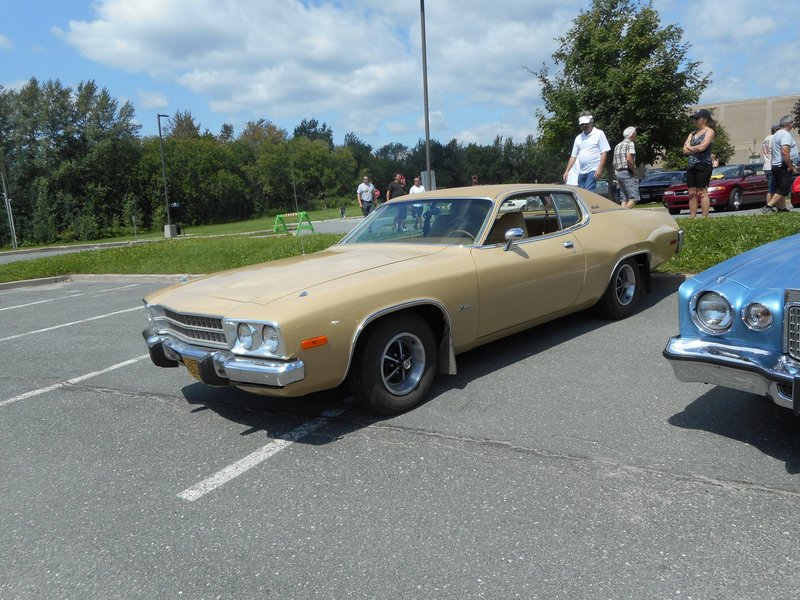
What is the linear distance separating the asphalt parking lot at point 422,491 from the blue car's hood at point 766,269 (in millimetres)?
838

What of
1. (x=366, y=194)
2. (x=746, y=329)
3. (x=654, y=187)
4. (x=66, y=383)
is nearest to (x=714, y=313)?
(x=746, y=329)

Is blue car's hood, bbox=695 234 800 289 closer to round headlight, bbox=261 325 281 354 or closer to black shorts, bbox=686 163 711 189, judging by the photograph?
round headlight, bbox=261 325 281 354

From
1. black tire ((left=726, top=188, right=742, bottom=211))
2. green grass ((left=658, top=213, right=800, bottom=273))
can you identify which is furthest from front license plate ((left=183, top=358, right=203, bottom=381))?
black tire ((left=726, top=188, right=742, bottom=211))

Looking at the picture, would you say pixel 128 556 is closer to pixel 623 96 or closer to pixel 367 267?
pixel 367 267

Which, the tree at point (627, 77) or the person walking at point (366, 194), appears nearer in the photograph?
the person walking at point (366, 194)

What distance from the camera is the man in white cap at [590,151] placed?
29.5ft

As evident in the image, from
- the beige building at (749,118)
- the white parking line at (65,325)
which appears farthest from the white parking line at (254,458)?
the beige building at (749,118)

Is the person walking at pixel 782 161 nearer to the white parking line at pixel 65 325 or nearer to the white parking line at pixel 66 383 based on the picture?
the white parking line at pixel 66 383

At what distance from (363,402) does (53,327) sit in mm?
5634

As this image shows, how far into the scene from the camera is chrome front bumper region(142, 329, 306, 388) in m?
3.29

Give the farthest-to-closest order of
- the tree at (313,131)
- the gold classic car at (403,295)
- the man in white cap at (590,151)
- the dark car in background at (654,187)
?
the tree at (313,131), the dark car in background at (654,187), the man in white cap at (590,151), the gold classic car at (403,295)

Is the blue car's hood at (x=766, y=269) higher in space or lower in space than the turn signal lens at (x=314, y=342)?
higher

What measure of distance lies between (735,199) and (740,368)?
16594 mm

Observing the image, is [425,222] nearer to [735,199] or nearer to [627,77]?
[735,199]
